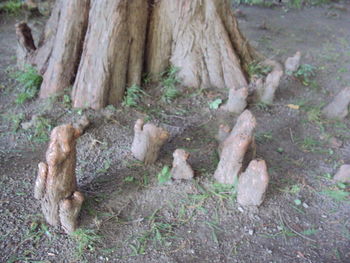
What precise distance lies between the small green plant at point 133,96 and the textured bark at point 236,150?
1413 millimetres

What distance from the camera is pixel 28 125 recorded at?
3.44m

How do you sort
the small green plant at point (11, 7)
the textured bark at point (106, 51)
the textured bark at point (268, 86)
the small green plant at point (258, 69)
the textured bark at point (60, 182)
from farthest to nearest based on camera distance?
the small green plant at point (11, 7) < the small green plant at point (258, 69) < the textured bark at point (268, 86) < the textured bark at point (106, 51) < the textured bark at point (60, 182)

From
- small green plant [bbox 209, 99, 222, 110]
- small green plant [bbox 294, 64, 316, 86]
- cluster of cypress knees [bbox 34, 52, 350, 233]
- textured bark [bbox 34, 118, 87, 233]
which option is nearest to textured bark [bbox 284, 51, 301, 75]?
small green plant [bbox 294, 64, 316, 86]

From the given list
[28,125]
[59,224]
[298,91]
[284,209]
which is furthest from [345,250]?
[28,125]

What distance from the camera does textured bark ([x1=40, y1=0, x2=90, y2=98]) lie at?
3721 mm

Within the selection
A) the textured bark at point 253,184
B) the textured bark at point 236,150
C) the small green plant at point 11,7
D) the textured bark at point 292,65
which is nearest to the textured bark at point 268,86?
the textured bark at point 292,65

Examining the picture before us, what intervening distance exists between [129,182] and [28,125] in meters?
1.37

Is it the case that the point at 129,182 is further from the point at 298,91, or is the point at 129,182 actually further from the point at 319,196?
the point at 298,91

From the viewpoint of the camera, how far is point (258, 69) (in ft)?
15.3

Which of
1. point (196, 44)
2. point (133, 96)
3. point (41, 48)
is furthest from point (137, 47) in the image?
point (41, 48)

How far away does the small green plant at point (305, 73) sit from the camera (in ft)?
15.8

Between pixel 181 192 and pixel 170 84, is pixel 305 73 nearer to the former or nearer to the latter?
pixel 170 84

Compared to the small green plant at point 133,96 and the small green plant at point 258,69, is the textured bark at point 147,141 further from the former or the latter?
the small green plant at point 258,69

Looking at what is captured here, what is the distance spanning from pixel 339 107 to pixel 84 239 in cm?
330
